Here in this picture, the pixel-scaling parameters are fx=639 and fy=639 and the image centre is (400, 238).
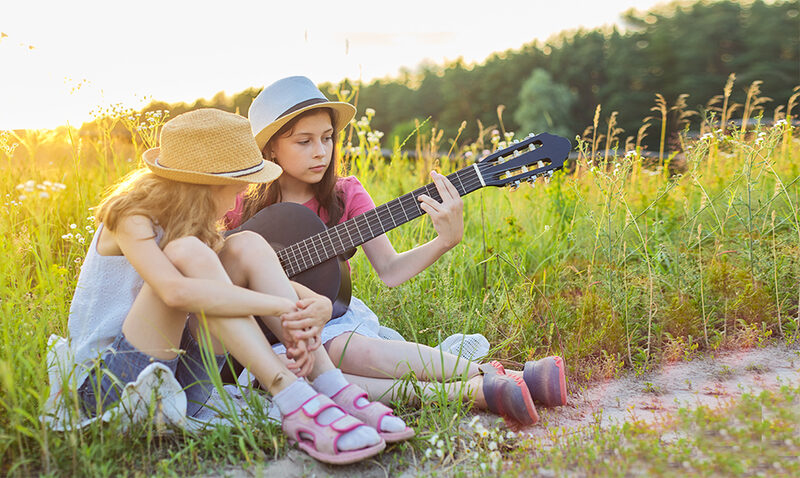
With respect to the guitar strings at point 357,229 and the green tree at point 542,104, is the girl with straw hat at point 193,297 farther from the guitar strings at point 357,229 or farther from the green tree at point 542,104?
the green tree at point 542,104

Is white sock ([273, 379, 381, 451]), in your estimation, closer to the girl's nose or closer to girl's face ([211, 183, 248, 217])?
girl's face ([211, 183, 248, 217])

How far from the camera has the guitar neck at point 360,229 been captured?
2.79 metres

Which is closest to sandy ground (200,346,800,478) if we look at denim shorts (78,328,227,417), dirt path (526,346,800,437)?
dirt path (526,346,800,437)

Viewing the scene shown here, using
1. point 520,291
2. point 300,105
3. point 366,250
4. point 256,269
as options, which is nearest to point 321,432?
point 256,269

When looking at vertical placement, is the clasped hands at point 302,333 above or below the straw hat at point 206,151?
below

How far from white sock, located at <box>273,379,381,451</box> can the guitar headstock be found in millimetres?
1182

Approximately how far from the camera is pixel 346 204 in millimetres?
3148

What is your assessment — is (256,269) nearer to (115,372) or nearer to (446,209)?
(115,372)

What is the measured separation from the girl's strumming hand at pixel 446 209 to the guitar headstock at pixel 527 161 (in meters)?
0.16

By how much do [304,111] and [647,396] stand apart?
199 centimetres

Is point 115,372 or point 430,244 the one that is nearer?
point 115,372

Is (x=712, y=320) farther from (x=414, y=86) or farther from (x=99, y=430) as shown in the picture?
(x=414, y=86)

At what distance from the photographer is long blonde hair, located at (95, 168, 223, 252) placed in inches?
86.4

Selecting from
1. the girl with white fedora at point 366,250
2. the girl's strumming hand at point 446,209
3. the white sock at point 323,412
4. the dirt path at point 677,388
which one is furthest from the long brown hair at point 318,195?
the dirt path at point 677,388
